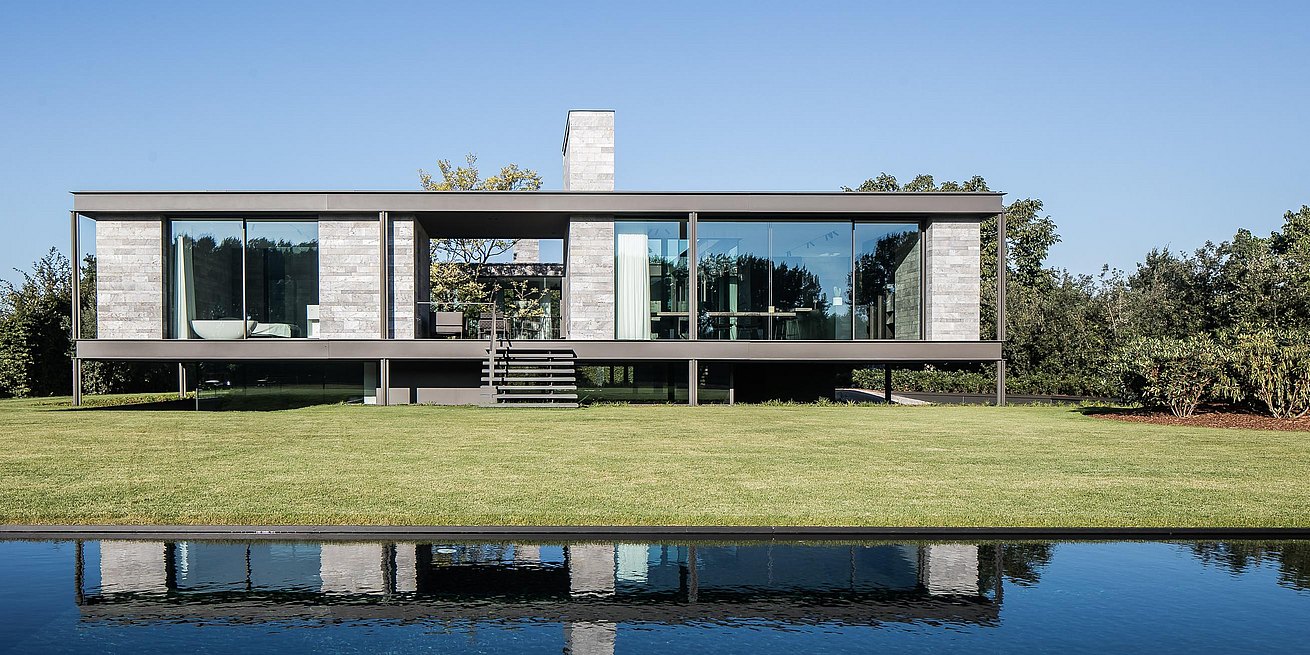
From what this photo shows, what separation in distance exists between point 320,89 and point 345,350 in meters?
11.9

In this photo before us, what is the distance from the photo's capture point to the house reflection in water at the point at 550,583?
4770mm

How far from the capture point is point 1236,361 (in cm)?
1605

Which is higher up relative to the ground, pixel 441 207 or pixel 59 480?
Answer: pixel 441 207

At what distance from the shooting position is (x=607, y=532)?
635 centimetres

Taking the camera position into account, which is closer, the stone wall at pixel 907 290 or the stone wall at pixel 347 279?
the stone wall at pixel 347 279

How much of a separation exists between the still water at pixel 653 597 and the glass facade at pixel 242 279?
14.2 m

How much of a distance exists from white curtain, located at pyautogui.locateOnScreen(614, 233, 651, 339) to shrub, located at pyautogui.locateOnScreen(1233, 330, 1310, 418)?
37.3 ft

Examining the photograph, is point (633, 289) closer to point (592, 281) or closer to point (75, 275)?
point (592, 281)

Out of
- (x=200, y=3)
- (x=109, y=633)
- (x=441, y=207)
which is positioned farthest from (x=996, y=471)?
(x=200, y=3)

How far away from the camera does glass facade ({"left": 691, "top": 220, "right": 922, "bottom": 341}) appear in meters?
20.2

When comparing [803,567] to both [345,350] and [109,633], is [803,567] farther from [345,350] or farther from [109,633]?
[345,350]

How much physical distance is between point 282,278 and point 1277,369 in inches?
770

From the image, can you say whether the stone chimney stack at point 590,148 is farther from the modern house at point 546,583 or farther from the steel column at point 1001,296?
the modern house at point 546,583

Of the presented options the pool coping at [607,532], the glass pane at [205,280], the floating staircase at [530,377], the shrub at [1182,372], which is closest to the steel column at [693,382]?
the floating staircase at [530,377]
